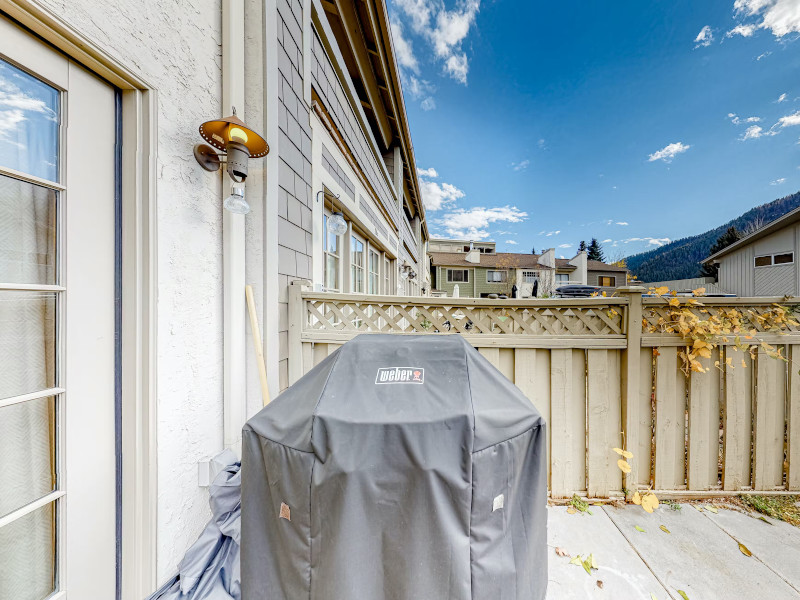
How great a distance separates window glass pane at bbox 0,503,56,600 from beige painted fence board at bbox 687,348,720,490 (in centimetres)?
381

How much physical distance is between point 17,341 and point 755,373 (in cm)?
437

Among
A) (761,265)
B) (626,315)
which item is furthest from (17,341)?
(761,265)

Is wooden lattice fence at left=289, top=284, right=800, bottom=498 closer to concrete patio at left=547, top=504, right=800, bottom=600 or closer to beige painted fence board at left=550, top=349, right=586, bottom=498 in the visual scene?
beige painted fence board at left=550, top=349, right=586, bottom=498

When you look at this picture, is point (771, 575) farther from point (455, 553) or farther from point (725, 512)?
point (455, 553)

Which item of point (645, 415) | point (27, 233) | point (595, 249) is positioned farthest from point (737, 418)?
point (595, 249)

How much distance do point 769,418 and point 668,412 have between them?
2.60 feet

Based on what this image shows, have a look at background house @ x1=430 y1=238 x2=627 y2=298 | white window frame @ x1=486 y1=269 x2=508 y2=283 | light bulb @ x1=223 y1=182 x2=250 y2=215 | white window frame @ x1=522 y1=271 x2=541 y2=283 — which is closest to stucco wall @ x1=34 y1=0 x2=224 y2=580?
light bulb @ x1=223 y1=182 x2=250 y2=215

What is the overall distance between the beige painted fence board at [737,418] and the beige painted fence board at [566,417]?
1113 mm

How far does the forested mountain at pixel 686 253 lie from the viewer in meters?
21.5

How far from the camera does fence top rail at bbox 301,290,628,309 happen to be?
7.47ft

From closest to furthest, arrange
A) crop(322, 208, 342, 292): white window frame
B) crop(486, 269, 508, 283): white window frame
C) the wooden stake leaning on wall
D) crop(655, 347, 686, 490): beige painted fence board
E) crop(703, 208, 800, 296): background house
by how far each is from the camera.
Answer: the wooden stake leaning on wall, crop(655, 347, 686, 490): beige painted fence board, crop(322, 208, 342, 292): white window frame, crop(703, 208, 800, 296): background house, crop(486, 269, 508, 283): white window frame

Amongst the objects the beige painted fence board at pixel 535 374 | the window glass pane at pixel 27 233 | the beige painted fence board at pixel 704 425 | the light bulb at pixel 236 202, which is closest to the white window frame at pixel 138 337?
the window glass pane at pixel 27 233

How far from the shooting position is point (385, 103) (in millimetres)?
6852

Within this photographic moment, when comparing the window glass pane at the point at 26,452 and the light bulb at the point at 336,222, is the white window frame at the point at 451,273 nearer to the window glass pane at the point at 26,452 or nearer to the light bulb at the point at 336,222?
the light bulb at the point at 336,222
